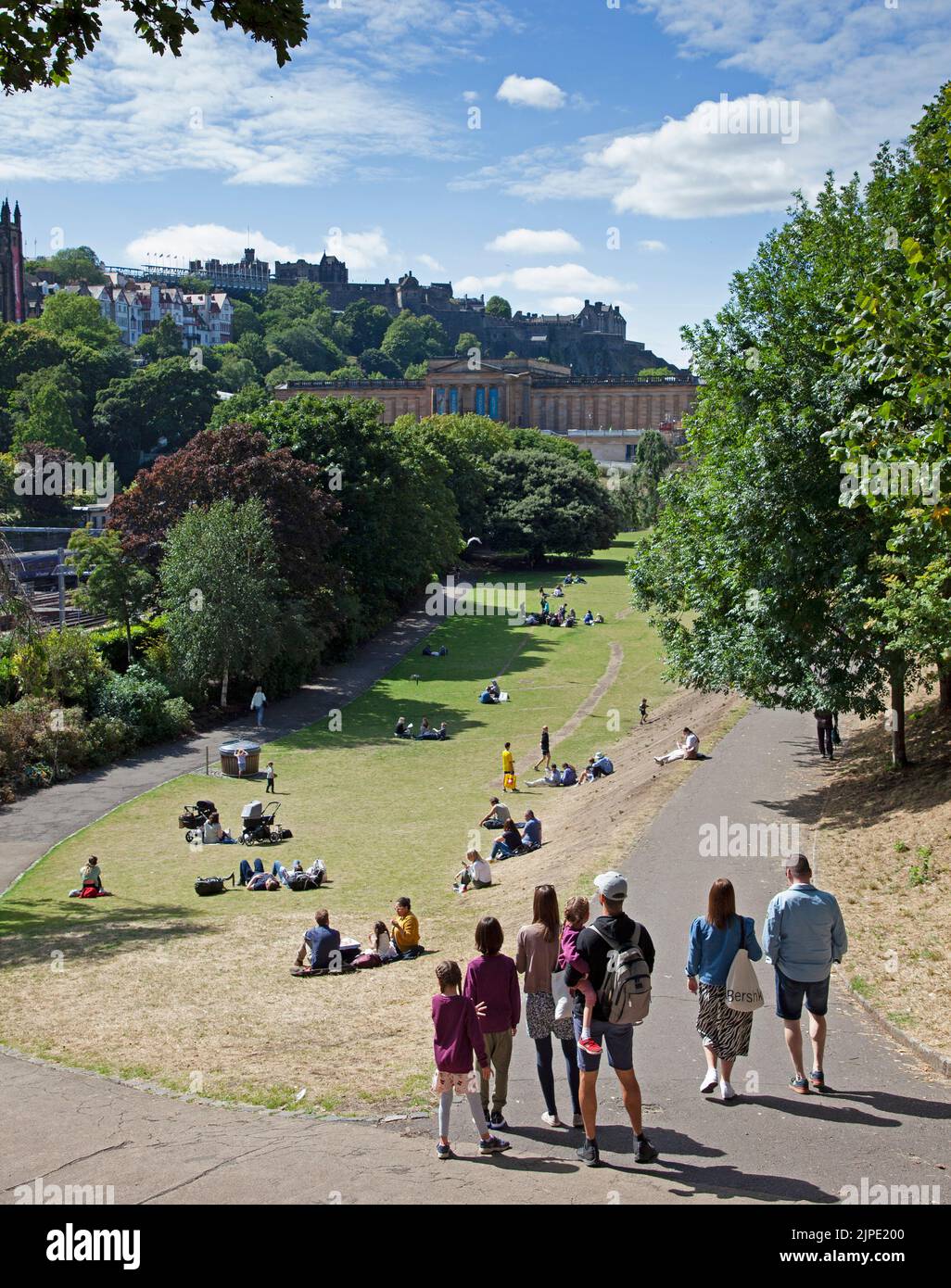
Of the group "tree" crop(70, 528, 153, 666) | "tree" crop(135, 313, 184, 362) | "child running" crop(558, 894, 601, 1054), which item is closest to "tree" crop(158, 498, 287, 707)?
"tree" crop(70, 528, 153, 666)

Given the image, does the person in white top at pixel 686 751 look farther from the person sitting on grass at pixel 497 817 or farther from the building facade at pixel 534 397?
the building facade at pixel 534 397

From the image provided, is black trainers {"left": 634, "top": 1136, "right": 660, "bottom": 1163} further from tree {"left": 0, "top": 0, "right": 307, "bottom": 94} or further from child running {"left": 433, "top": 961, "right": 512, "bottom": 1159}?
tree {"left": 0, "top": 0, "right": 307, "bottom": 94}

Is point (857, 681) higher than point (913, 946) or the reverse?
higher

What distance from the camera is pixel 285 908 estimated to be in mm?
20312

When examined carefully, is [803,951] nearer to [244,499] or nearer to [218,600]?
[218,600]

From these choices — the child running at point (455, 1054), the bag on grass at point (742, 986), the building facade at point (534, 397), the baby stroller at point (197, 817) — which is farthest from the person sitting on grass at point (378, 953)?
the building facade at point (534, 397)

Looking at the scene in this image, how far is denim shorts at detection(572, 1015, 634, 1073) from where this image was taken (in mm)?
8539

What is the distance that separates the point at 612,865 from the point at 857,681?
637 centimetres

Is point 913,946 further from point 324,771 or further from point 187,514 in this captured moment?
point 187,514

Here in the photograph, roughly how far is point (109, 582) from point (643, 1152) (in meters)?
37.4

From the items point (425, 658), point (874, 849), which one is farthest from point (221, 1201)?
point (425, 658)

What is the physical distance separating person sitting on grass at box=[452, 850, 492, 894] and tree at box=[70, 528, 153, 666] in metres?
24.5

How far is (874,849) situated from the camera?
1734 centimetres

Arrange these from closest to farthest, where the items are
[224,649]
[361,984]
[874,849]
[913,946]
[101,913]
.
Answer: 1. [913,946]
2. [361,984]
3. [874,849]
4. [101,913]
5. [224,649]
